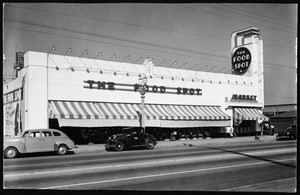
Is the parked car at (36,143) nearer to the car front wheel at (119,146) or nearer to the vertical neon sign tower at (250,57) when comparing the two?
the car front wheel at (119,146)

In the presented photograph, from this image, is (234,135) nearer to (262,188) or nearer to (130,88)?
(130,88)

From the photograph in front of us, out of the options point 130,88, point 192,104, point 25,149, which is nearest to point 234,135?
point 192,104

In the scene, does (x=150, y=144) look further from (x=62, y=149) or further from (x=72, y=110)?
(x=72, y=110)

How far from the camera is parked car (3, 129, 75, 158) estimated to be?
671 inches

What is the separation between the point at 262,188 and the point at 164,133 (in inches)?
903

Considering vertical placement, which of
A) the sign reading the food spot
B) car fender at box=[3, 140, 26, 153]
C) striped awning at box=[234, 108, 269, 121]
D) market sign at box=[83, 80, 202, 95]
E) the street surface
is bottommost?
the street surface

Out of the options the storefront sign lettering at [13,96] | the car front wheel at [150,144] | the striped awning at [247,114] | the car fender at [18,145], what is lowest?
the car front wheel at [150,144]

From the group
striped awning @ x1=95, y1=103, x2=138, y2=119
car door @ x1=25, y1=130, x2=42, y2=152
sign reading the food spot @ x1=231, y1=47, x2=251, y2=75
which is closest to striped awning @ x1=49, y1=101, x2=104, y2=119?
striped awning @ x1=95, y1=103, x2=138, y2=119

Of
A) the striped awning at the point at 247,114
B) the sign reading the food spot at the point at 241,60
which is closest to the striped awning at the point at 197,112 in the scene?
the striped awning at the point at 247,114

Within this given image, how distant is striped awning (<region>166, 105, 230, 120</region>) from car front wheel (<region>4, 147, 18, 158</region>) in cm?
1642

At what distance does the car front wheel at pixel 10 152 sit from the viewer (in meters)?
16.8

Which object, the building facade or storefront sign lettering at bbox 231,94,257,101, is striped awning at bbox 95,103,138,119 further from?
storefront sign lettering at bbox 231,94,257,101

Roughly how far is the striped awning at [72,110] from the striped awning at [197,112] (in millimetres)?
8455

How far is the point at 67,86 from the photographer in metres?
25.9
